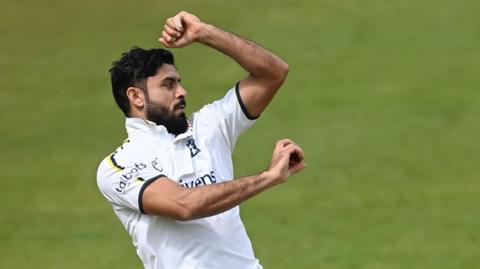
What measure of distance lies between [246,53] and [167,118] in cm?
72

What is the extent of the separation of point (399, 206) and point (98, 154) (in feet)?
15.4

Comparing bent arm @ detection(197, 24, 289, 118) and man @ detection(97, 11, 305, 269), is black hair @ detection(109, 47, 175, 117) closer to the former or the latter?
man @ detection(97, 11, 305, 269)

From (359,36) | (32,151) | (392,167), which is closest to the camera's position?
(392,167)

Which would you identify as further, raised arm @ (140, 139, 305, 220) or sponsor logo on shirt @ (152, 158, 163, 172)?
sponsor logo on shirt @ (152, 158, 163, 172)

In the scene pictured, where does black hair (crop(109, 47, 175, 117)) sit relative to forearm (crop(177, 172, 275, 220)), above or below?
above

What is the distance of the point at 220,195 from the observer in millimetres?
7441

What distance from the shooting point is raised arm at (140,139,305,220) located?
7410 mm

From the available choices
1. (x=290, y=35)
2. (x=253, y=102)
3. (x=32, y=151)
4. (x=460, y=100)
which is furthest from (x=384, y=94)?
(x=253, y=102)

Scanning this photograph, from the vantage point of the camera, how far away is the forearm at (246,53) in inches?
326

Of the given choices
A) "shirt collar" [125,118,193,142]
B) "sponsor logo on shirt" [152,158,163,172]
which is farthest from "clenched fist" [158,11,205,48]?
"sponsor logo on shirt" [152,158,163,172]

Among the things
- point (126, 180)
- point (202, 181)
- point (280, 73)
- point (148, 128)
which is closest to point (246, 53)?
point (280, 73)

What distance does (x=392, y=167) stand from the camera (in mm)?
17156

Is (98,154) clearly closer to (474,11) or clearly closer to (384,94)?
(384,94)

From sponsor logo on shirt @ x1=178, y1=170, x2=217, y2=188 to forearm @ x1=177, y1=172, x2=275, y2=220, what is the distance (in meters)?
0.45
